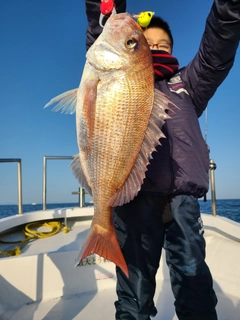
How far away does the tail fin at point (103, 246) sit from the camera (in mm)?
1527

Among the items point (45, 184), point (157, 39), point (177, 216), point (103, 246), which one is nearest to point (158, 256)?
point (177, 216)

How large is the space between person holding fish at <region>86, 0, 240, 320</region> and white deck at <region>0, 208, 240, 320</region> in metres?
1.27

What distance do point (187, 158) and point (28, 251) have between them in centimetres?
287

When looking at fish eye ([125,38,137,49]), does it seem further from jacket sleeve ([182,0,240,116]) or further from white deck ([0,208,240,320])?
white deck ([0,208,240,320])

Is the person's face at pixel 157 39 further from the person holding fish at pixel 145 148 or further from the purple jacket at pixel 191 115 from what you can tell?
the purple jacket at pixel 191 115

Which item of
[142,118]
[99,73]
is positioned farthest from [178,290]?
[99,73]

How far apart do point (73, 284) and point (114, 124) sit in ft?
8.87

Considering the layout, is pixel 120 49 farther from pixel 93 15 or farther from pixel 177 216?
pixel 177 216

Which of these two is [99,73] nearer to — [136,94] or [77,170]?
[136,94]

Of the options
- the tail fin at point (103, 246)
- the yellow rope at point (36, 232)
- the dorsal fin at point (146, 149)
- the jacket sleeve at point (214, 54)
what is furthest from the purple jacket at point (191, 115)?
the yellow rope at point (36, 232)

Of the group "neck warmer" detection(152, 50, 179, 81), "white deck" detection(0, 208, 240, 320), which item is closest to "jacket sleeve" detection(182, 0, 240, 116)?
"neck warmer" detection(152, 50, 179, 81)

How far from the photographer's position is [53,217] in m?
5.03

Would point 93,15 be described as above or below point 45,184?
above

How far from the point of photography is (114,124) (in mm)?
1559
